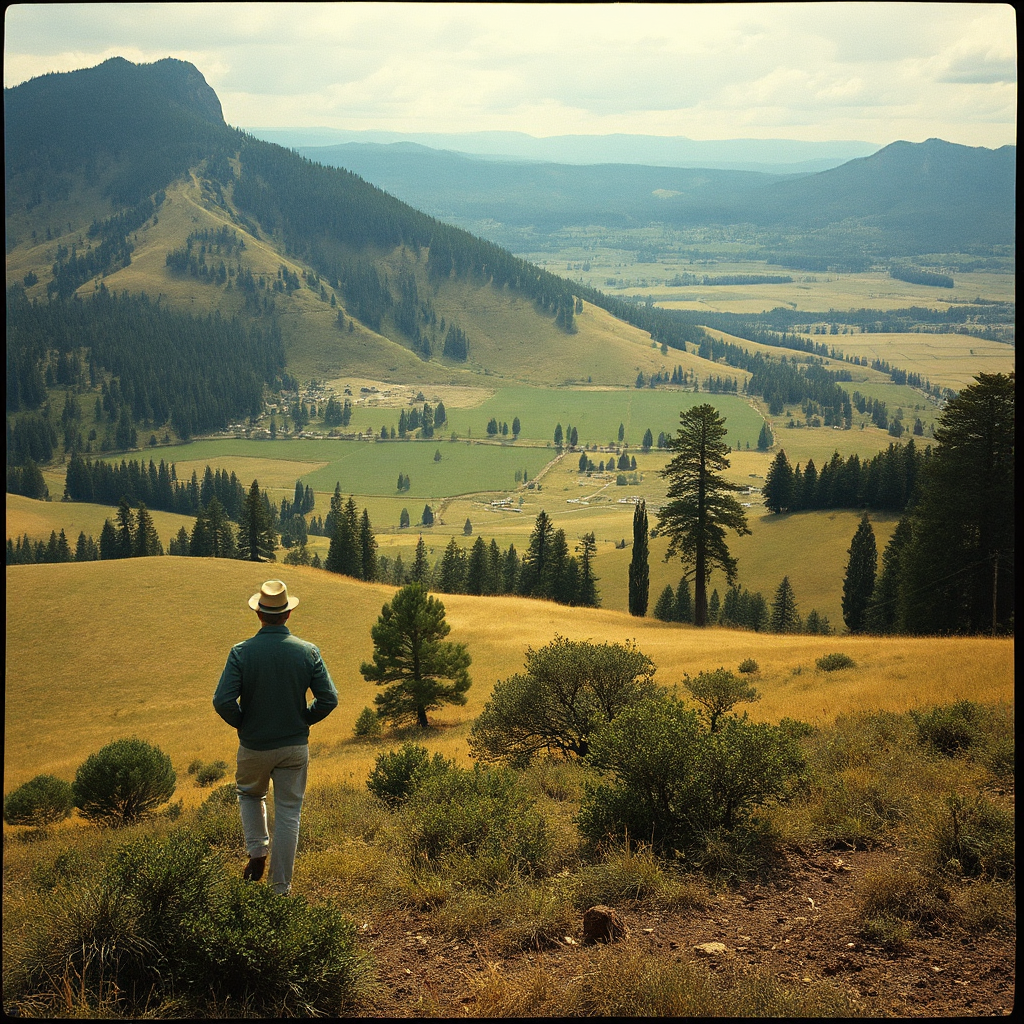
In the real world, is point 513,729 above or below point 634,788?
below

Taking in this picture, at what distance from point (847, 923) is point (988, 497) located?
30.7 m

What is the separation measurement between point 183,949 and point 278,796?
1.70 meters

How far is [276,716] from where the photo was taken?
21.4ft

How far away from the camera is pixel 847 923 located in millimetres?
6113

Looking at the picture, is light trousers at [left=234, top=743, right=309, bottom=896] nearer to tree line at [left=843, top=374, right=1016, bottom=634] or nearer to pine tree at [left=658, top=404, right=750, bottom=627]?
tree line at [left=843, top=374, right=1016, bottom=634]

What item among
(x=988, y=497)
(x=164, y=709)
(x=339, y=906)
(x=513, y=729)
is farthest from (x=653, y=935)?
(x=164, y=709)

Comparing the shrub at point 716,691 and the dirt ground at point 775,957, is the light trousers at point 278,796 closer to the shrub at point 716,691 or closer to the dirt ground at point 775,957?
the dirt ground at point 775,957

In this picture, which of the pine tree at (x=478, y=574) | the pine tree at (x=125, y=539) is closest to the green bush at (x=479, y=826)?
the pine tree at (x=478, y=574)

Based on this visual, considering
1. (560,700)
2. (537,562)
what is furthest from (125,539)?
(560,700)

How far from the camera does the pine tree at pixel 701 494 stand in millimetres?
42219

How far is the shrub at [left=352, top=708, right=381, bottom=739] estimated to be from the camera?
33.0 m

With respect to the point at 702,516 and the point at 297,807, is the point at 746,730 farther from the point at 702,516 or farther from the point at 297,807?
the point at 702,516

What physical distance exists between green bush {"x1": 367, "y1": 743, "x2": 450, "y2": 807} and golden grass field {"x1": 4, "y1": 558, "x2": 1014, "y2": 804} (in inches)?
206

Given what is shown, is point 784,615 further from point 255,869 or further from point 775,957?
point 255,869
